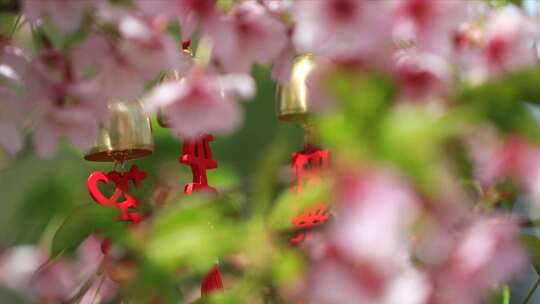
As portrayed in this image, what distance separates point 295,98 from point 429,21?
1.77 feet

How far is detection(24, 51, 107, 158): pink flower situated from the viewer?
2.50 ft

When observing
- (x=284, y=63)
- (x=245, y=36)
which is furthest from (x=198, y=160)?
(x=245, y=36)

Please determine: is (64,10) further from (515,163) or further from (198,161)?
(198,161)

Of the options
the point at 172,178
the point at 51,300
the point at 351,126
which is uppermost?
the point at 351,126

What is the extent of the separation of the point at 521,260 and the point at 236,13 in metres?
0.32

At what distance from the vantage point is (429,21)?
0.59 m

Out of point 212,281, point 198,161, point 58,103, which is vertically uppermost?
point 58,103

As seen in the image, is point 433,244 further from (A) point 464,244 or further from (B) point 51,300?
(B) point 51,300

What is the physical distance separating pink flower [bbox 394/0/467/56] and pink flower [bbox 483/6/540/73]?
0.07 meters

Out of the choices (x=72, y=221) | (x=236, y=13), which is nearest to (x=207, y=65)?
(x=236, y=13)

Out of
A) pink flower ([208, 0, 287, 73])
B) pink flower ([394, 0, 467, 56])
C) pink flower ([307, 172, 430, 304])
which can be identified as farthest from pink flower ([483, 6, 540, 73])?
pink flower ([307, 172, 430, 304])

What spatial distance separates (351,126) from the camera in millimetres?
342

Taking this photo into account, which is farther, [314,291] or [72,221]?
[72,221]

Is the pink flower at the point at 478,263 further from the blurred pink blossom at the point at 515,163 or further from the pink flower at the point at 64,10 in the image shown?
the pink flower at the point at 64,10
